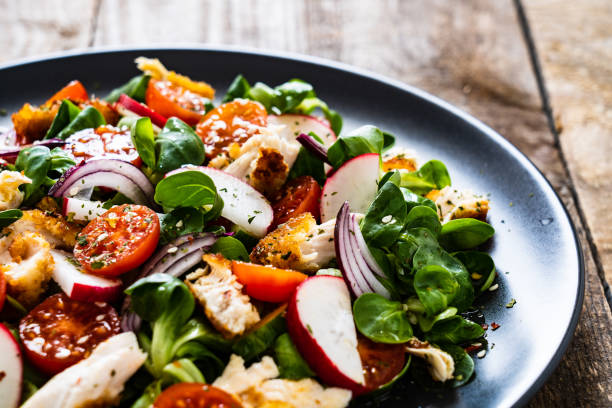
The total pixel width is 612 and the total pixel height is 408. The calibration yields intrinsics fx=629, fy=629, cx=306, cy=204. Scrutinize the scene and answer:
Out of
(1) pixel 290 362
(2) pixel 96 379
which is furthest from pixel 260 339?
(2) pixel 96 379

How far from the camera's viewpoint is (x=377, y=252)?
2.65 meters

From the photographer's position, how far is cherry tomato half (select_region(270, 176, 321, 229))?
2895mm

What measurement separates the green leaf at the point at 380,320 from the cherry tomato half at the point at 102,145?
1.28m

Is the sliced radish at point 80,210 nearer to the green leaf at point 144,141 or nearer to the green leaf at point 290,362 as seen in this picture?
the green leaf at point 144,141

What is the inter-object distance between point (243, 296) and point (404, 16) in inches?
169

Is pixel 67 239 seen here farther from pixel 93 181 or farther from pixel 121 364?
pixel 121 364

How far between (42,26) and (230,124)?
303 centimetres

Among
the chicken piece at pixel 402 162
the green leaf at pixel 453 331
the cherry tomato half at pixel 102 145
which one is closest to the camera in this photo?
the green leaf at pixel 453 331

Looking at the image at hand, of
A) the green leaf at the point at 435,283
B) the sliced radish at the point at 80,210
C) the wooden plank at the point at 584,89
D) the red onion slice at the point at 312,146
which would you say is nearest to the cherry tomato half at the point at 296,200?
the red onion slice at the point at 312,146

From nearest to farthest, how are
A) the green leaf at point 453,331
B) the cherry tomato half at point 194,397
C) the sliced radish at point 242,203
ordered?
1. the cherry tomato half at point 194,397
2. the green leaf at point 453,331
3. the sliced radish at point 242,203

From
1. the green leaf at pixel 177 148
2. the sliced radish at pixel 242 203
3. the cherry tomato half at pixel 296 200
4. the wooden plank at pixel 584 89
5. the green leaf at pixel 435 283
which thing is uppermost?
the green leaf at pixel 177 148

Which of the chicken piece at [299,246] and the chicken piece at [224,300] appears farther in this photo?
the chicken piece at [299,246]

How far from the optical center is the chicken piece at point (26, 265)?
7.71 feet

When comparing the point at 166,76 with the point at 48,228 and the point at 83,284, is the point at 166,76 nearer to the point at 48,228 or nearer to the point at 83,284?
the point at 48,228
